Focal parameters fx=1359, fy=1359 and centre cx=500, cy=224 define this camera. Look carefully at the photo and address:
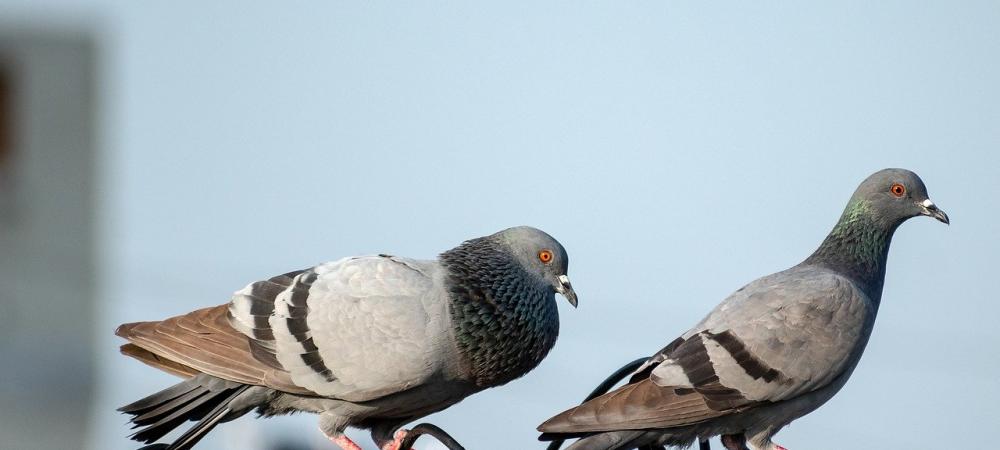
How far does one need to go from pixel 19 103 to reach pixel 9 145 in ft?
2.37

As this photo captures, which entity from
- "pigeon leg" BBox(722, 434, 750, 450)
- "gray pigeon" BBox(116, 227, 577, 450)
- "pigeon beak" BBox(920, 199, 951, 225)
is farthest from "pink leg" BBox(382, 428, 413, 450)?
"pigeon beak" BBox(920, 199, 951, 225)

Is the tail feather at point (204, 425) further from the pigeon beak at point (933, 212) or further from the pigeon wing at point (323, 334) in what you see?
the pigeon beak at point (933, 212)

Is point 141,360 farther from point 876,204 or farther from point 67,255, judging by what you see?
point 67,255

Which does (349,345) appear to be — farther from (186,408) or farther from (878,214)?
(878,214)

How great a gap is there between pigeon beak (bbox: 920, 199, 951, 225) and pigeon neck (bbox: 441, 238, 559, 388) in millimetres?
1977

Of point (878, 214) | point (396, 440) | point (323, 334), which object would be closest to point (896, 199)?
point (878, 214)

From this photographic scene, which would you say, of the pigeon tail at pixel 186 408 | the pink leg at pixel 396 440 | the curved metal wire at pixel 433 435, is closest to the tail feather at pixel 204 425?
the pigeon tail at pixel 186 408

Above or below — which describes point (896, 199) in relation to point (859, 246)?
above

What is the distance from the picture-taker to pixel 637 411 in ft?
19.8

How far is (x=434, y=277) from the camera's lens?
6578mm

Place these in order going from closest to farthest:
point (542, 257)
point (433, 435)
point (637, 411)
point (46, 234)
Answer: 1. point (433, 435)
2. point (637, 411)
3. point (542, 257)
4. point (46, 234)

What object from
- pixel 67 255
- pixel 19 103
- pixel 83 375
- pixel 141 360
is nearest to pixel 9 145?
pixel 19 103

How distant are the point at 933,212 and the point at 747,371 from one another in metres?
1.55

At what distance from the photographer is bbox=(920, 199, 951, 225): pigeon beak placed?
699 cm
